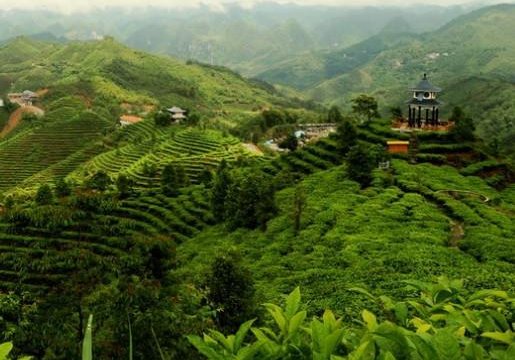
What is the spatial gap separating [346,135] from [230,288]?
30422 millimetres

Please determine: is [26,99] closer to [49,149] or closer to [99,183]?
[49,149]

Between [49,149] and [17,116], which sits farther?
[17,116]

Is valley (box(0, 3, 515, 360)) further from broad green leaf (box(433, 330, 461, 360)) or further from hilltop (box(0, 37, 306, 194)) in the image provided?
hilltop (box(0, 37, 306, 194))

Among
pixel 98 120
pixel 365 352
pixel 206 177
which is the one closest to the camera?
pixel 365 352

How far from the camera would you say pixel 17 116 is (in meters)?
120

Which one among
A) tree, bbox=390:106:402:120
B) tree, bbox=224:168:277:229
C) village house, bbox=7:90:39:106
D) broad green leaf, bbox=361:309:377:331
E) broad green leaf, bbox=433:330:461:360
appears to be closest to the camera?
broad green leaf, bbox=433:330:461:360

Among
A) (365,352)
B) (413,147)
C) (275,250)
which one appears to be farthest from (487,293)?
(413,147)

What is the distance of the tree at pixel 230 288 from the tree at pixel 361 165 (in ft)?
71.8

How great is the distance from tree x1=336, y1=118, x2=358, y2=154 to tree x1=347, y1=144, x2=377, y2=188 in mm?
6018

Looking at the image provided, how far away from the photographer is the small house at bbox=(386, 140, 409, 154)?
4344cm

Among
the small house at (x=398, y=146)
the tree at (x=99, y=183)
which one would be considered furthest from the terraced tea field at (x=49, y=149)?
the small house at (x=398, y=146)

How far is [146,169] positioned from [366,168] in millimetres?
30347

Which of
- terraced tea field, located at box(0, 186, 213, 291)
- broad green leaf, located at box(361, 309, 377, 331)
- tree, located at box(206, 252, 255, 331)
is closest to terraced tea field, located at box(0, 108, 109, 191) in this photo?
terraced tea field, located at box(0, 186, 213, 291)

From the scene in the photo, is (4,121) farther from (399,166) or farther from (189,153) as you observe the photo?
(399,166)
